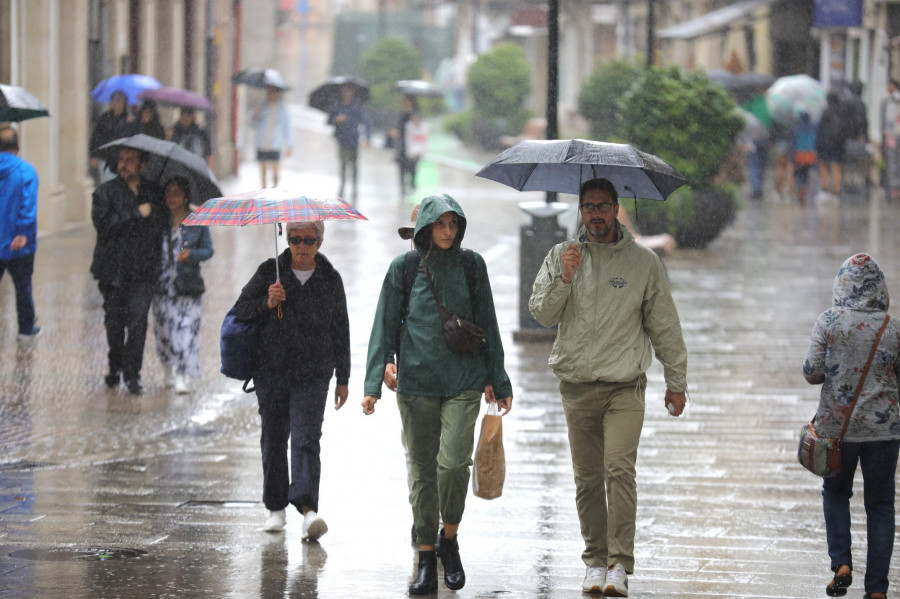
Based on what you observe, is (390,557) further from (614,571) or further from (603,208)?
(603,208)

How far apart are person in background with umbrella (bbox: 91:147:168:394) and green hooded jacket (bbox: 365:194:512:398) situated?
4.35 meters

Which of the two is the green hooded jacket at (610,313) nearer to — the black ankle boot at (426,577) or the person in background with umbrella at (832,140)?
the black ankle boot at (426,577)

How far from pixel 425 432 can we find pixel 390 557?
0.73 m

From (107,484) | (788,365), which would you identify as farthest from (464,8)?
(107,484)

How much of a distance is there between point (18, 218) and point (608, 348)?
727 centimetres

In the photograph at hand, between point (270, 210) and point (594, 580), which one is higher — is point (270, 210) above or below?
above

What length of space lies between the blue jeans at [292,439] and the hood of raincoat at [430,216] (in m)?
1.09

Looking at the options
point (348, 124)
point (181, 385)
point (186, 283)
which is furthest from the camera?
point (348, 124)

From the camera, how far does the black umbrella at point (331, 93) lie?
2591cm

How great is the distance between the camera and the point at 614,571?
255 inches

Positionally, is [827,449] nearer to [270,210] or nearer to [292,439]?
[292,439]

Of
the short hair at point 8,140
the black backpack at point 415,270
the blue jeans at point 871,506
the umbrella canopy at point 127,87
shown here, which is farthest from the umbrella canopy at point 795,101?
the black backpack at point 415,270

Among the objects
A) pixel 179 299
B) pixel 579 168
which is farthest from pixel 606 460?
pixel 179 299

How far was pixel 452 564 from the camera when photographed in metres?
6.64
